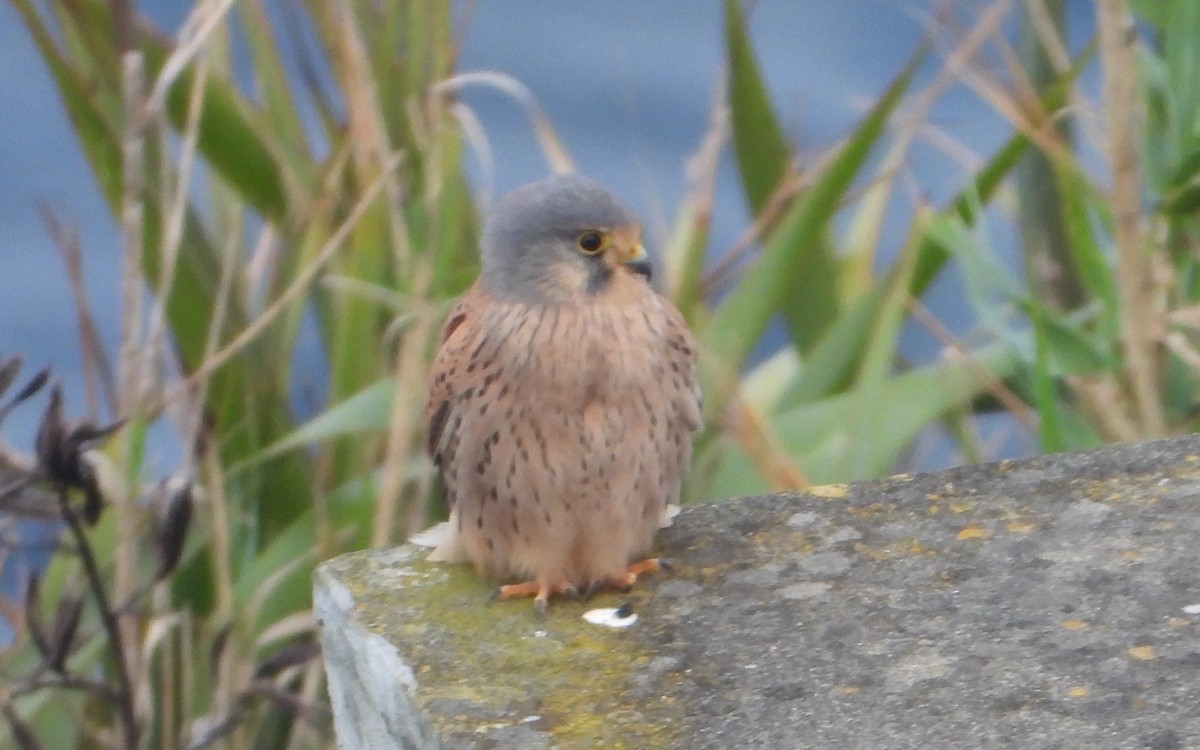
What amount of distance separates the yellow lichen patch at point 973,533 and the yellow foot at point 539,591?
451 millimetres

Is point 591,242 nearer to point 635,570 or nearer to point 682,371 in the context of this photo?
point 682,371

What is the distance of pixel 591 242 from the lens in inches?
78.9

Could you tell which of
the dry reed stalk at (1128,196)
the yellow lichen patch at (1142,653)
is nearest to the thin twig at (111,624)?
the yellow lichen patch at (1142,653)

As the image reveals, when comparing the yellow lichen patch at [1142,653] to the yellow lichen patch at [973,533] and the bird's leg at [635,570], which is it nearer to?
the yellow lichen patch at [973,533]

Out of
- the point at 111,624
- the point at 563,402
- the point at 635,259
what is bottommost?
the point at 111,624

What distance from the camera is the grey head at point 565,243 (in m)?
1.99

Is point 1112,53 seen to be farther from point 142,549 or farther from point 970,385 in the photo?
point 142,549

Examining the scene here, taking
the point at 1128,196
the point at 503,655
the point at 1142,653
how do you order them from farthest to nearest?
the point at 1128,196
the point at 503,655
the point at 1142,653

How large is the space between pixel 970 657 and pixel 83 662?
5.63 feet

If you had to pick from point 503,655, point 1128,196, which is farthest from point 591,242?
point 1128,196

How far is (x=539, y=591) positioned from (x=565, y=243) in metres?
0.42

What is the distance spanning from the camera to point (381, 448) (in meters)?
2.97

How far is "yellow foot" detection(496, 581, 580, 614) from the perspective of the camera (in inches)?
73.5

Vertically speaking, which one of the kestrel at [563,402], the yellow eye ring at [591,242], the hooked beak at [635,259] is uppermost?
the yellow eye ring at [591,242]
